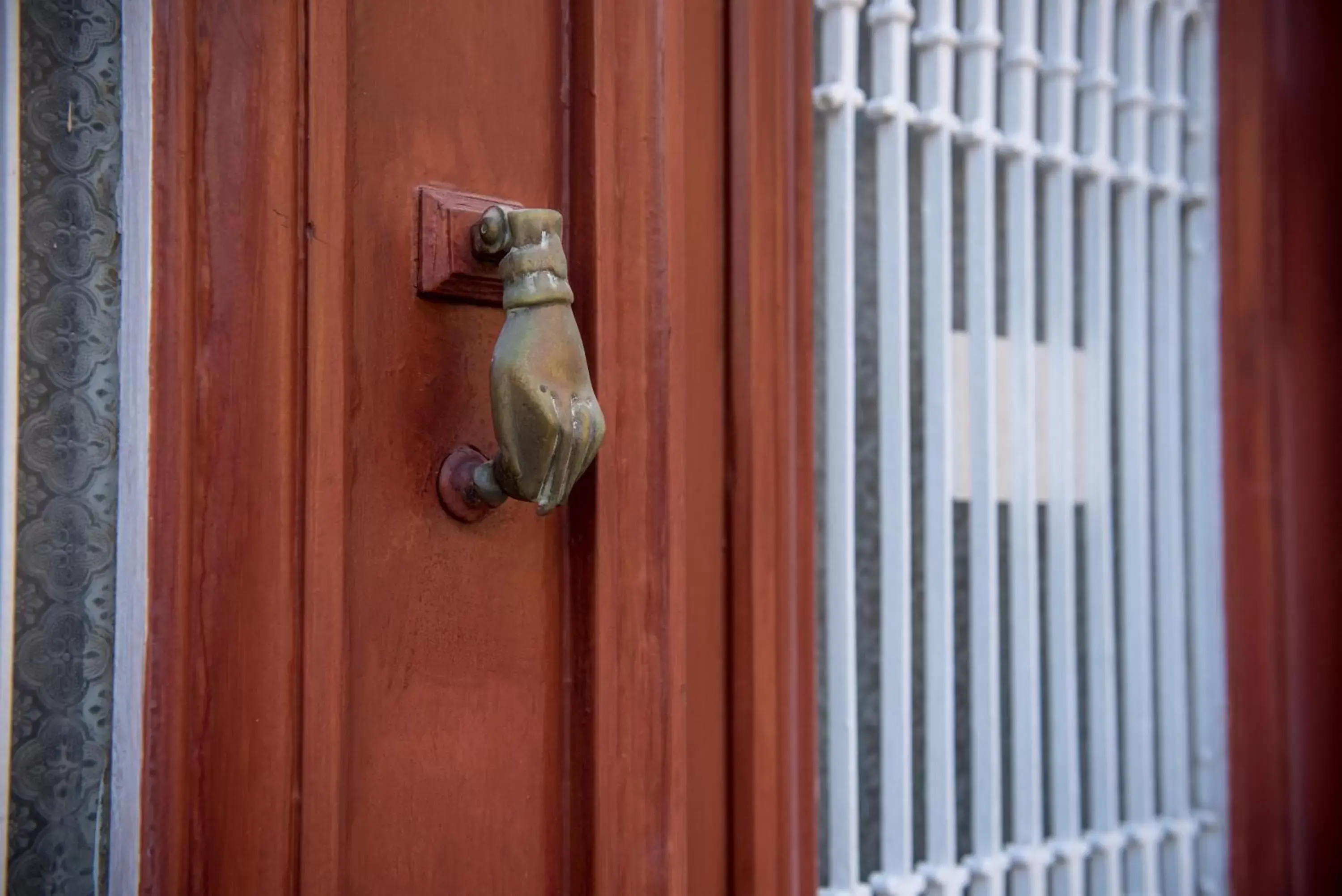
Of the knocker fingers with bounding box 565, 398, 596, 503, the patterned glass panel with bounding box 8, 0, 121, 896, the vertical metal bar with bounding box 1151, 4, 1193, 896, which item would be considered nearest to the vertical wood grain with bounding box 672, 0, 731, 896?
the knocker fingers with bounding box 565, 398, 596, 503

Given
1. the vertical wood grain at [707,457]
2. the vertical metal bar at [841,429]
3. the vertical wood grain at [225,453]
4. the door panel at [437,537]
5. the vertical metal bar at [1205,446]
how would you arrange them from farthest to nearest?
1. the vertical metal bar at [1205,446]
2. the vertical metal bar at [841,429]
3. the vertical wood grain at [707,457]
4. the door panel at [437,537]
5. the vertical wood grain at [225,453]

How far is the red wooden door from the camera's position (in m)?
0.75

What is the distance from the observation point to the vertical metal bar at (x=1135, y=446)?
1513 millimetres

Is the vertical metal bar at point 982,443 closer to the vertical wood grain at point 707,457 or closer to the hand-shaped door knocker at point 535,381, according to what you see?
the vertical wood grain at point 707,457

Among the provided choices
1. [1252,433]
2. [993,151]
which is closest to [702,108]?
[993,151]

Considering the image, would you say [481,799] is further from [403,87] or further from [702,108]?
[702,108]

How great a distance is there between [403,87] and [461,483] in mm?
290

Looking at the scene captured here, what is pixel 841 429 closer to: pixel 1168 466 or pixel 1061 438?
pixel 1061 438

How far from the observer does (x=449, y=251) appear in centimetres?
87

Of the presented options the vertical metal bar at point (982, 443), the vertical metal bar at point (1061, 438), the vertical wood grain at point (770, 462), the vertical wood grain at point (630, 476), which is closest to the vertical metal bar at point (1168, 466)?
the vertical metal bar at point (1061, 438)

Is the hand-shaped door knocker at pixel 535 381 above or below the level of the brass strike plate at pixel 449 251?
below

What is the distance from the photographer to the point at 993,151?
1374 millimetres

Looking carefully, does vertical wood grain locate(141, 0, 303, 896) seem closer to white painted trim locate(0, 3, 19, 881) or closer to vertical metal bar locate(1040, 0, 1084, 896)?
white painted trim locate(0, 3, 19, 881)

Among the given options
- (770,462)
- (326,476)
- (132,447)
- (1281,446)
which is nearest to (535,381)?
(326,476)
